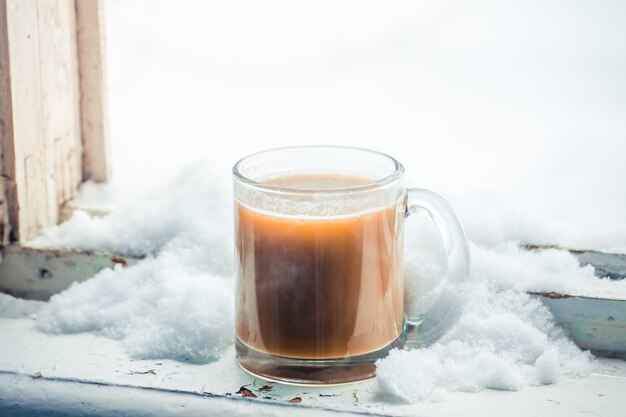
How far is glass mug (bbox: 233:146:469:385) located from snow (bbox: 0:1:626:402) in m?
0.07

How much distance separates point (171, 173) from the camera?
112 cm

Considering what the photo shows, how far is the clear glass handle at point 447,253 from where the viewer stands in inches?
31.8

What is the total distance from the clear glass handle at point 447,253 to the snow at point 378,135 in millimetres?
12

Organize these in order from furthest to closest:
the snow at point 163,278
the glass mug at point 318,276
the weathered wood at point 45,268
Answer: the weathered wood at point 45,268, the snow at point 163,278, the glass mug at point 318,276

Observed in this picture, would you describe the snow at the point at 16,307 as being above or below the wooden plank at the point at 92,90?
below

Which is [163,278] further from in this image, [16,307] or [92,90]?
[92,90]

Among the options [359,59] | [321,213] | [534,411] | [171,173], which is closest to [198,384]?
[321,213]

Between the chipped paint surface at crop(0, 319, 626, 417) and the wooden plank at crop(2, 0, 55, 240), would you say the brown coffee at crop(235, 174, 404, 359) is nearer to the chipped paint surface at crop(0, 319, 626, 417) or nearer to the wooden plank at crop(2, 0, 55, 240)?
the chipped paint surface at crop(0, 319, 626, 417)

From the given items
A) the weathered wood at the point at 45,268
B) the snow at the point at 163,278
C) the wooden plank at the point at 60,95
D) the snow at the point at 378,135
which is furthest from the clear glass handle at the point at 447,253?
the wooden plank at the point at 60,95

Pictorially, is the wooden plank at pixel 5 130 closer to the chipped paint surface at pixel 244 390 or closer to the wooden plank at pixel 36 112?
the wooden plank at pixel 36 112

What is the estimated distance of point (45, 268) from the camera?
0.94m

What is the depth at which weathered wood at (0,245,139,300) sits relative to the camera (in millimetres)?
938

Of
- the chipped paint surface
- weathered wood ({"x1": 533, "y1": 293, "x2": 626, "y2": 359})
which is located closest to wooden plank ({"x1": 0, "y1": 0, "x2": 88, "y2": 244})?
the chipped paint surface

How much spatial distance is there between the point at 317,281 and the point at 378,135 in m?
0.42
